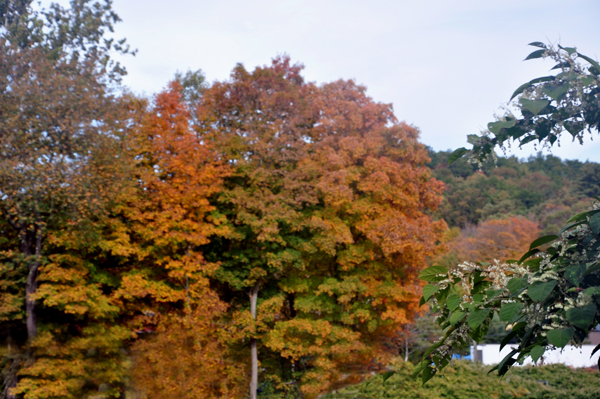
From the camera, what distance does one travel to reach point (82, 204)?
9.26 metres

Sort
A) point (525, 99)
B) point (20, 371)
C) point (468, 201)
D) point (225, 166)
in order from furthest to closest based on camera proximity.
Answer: point (468, 201)
point (225, 166)
point (20, 371)
point (525, 99)

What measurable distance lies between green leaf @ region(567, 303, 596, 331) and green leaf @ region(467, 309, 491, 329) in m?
0.25

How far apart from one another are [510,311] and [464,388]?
11.1 meters

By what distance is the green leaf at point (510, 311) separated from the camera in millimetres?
1282

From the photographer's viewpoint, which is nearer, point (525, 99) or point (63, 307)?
point (525, 99)

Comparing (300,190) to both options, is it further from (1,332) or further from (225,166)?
(1,332)

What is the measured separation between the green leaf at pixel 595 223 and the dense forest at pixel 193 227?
8.69 meters

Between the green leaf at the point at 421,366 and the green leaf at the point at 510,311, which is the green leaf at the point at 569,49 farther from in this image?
the green leaf at the point at 421,366

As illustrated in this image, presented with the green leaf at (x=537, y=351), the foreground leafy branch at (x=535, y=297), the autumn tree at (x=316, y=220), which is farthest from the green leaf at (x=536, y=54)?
the autumn tree at (x=316, y=220)

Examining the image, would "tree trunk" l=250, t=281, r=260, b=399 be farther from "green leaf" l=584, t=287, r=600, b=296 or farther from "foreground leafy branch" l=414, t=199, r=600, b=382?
"green leaf" l=584, t=287, r=600, b=296

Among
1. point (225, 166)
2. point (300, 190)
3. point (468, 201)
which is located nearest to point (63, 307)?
point (225, 166)

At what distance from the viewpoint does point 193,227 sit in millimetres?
11422

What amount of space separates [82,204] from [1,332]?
3.56 meters

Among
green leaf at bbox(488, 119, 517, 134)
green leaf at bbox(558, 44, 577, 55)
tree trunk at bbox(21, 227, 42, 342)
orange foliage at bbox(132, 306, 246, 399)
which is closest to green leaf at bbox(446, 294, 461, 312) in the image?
green leaf at bbox(488, 119, 517, 134)
